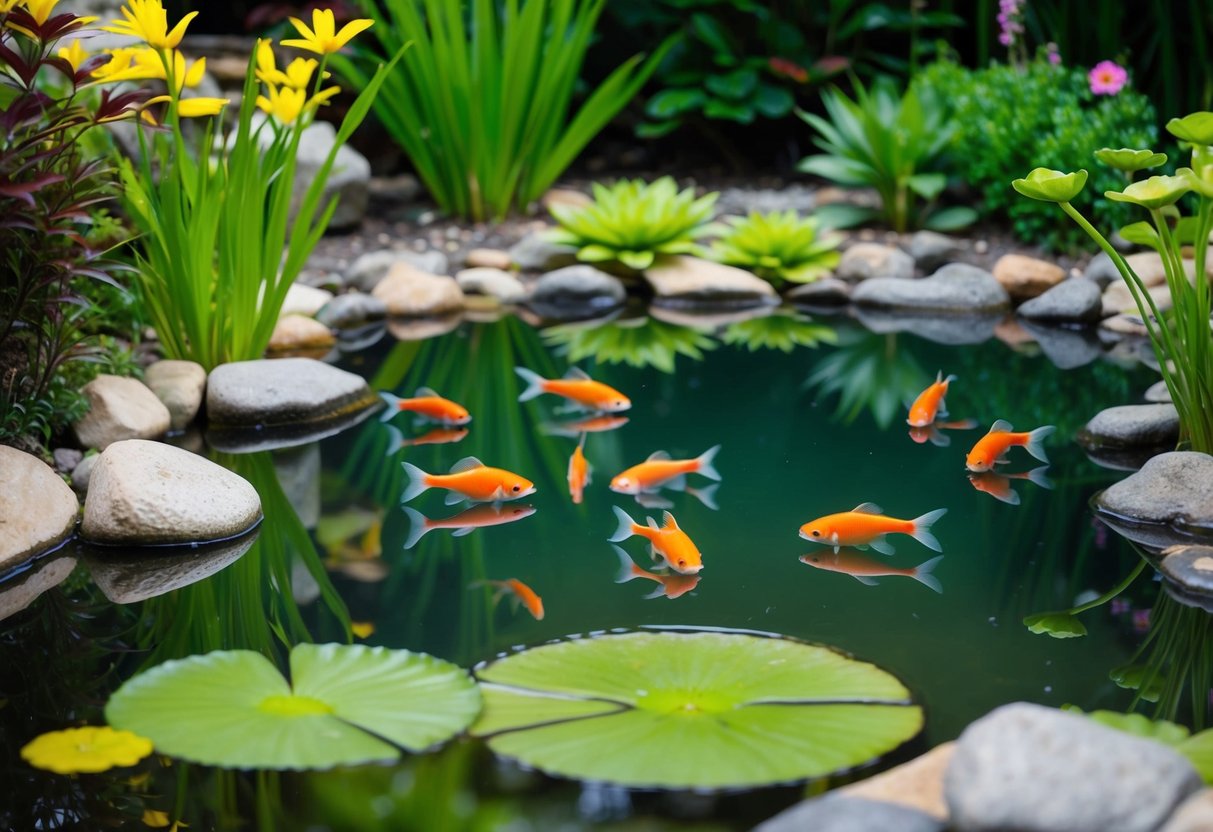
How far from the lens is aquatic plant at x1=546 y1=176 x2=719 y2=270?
6465mm

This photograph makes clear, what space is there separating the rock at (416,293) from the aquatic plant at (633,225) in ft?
2.18

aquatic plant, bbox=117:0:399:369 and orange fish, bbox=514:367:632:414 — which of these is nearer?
aquatic plant, bbox=117:0:399:369

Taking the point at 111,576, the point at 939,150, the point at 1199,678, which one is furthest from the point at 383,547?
the point at 939,150

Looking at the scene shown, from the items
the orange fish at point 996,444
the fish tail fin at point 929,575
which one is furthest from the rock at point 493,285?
the fish tail fin at point 929,575

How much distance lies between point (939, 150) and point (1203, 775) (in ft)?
18.2

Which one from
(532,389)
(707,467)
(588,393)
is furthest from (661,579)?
(532,389)

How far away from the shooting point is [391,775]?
198 centimetres

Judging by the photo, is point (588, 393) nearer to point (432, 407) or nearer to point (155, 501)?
point (432, 407)

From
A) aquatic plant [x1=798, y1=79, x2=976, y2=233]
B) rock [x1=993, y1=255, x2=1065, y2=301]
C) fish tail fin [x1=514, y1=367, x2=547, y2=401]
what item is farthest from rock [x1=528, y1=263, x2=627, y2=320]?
rock [x1=993, y1=255, x2=1065, y2=301]

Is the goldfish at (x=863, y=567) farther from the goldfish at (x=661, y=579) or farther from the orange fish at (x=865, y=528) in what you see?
the goldfish at (x=661, y=579)

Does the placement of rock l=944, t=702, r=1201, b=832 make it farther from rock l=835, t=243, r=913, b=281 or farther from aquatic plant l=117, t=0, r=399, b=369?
rock l=835, t=243, r=913, b=281

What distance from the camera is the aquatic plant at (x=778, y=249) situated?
21.3 ft

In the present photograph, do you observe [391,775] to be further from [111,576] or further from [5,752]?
[111,576]

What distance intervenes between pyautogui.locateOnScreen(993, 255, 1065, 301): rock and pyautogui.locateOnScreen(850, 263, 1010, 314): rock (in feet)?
0.19
